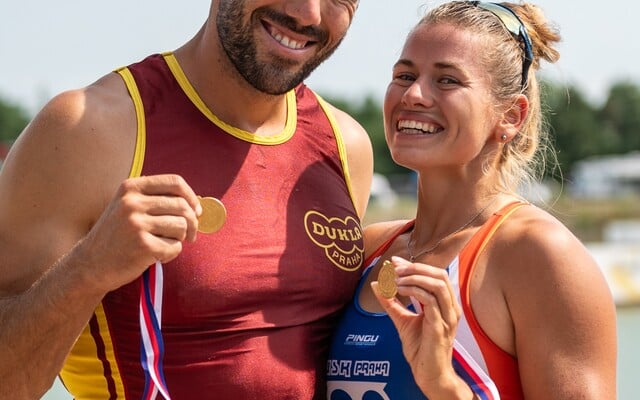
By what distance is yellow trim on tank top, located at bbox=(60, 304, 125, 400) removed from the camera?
3.38m

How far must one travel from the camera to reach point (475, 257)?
11.2 ft

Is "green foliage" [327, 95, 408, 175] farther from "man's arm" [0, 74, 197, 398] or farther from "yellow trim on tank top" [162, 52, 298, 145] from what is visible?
"man's arm" [0, 74, 197, 398]

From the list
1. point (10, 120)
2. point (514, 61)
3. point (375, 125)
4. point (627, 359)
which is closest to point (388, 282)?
point (514, 61)

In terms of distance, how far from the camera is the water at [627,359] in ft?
37.2

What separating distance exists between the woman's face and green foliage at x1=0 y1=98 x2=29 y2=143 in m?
80.3

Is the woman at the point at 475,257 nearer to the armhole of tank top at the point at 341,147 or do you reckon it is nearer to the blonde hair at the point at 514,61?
the blonde hair at the point at 514,61

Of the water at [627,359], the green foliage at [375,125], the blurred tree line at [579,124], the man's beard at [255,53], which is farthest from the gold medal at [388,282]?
the green foliage at [375,125]

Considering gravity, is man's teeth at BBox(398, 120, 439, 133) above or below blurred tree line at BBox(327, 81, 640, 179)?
above

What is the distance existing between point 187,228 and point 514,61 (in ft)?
4.87

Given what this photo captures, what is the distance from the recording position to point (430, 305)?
293 centimetres

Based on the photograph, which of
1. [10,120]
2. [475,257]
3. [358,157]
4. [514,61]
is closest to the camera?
[475,257]

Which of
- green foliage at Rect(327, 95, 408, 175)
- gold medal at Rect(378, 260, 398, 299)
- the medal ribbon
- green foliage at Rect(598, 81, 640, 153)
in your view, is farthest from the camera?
green foliage at Rect(598, 81, 640, 153)

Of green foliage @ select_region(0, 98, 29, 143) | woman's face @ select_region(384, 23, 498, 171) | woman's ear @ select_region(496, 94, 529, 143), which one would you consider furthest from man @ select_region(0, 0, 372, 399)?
green foliage @ select_region(0, 98, 29, 143)

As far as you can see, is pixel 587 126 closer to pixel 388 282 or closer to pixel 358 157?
pixel 358 157
